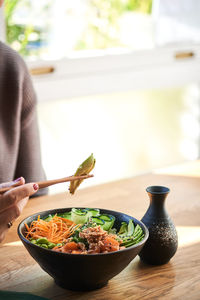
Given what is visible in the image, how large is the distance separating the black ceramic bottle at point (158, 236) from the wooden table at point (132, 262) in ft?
0.07

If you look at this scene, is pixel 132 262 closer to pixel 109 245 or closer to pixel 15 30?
pixel 109 245

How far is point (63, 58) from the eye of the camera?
3.10 meters

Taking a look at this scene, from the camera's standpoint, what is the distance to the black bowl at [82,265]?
946mm

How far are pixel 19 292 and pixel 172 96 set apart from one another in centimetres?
313

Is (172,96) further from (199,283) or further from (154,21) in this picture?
(199,283)

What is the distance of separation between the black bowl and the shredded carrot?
0.16 feet

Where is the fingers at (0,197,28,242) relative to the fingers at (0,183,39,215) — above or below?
below

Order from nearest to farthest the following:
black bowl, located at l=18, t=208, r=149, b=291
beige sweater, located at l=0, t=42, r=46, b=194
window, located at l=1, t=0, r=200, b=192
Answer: black bowl, located at l=18, t=208, r=149, b=291 < beige sweater, located at l=0, t=42, r=46, b=194 < window, located at l=1, t=0, r=200, b=192

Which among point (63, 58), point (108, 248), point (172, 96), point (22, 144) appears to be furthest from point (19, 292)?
point (172, 96)

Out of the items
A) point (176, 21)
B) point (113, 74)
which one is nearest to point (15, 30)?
point (113, 74)

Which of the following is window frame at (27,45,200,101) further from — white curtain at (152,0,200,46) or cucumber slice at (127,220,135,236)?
cucumber slice at (127,220,135,236)

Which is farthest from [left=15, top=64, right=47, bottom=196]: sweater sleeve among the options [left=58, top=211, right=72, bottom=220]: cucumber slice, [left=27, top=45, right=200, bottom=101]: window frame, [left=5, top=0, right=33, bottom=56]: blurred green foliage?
[left=5, top=0, right=33, bottom=56]: blurred green foliage

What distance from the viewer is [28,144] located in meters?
1.88

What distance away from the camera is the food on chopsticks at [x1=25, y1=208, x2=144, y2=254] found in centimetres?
100
